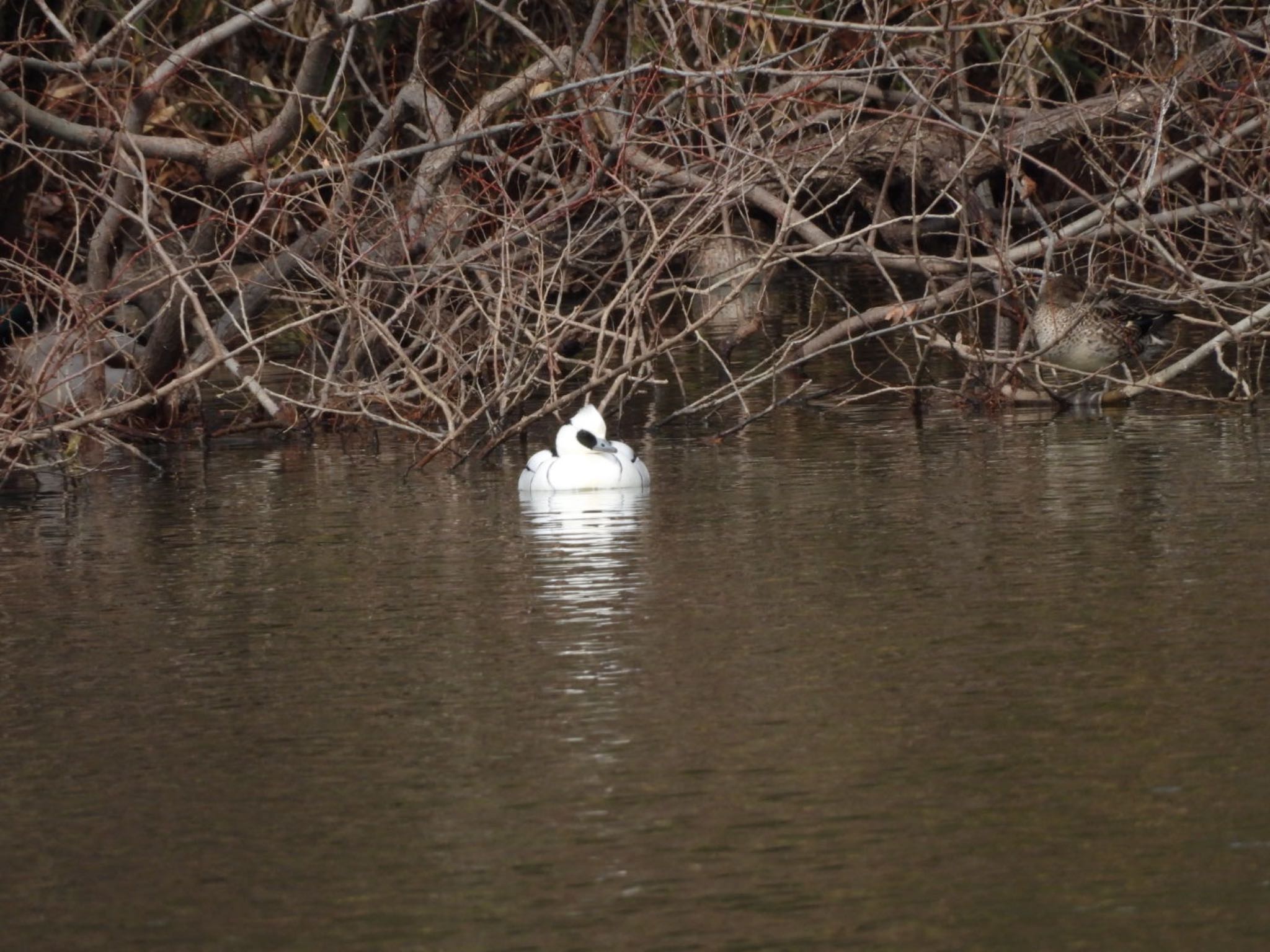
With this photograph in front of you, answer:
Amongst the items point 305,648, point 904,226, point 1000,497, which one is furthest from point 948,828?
point 904,226

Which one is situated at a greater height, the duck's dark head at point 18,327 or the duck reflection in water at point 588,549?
the duck's dark head at point 18,327

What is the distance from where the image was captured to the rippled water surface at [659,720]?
520 centimetres

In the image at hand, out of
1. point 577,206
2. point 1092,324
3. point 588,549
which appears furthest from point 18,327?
point 588,549

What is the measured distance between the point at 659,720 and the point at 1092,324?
8.75 metres

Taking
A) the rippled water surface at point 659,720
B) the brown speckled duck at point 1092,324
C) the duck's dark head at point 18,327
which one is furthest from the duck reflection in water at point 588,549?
the duck's dark head at point 18,327

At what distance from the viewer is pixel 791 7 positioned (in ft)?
52.2

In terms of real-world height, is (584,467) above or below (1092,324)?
below

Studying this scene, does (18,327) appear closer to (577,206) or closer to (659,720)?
(577,206)

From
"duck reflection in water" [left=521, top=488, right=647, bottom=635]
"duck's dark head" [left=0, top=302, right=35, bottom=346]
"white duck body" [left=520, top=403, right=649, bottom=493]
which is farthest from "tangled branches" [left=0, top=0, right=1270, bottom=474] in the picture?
"duck reflection in water" [left=521, top=488, right=647, bottom=635]

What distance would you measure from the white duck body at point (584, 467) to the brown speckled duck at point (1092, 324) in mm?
3465

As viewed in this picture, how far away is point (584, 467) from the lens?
12148 mm

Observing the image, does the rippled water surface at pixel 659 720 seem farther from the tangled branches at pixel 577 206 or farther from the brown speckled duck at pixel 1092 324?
the brown speckled duck at pixel 1092 324

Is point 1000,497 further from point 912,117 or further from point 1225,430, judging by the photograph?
point 912,117

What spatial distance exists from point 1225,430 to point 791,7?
14.6 feet
